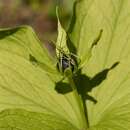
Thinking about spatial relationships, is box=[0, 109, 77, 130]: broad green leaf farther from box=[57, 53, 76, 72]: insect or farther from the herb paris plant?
box=[57, 53, 76, 72]: insect

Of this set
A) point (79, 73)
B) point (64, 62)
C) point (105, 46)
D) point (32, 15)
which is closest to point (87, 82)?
point (79, 73)

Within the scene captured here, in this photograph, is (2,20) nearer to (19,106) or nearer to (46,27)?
(46,27)

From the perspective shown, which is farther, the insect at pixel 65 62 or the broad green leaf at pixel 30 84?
the broad green leaf at pixel 30 84

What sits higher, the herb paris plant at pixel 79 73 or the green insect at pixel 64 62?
the green insect at pixel 64 62

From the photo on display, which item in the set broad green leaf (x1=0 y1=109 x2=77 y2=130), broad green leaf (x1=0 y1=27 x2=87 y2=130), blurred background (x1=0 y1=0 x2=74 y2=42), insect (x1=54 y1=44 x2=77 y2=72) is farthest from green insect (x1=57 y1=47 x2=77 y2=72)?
blurred background (x1=0 y1=0 x2=74 y2=42)

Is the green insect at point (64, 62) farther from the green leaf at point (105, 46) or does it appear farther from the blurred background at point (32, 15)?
the blurred background at point (32, 15)

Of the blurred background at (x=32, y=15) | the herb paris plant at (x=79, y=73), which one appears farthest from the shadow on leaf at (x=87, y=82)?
the blurred background at (x=32, y=15)

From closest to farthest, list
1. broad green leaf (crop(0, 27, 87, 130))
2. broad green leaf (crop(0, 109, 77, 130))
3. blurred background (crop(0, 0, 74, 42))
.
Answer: broad green leaf (crop(0, 109, 77, 130))
broad green leaf (crop(0, 27, 87, 130))
blurred background (crop(0, 0, 74, 42))
